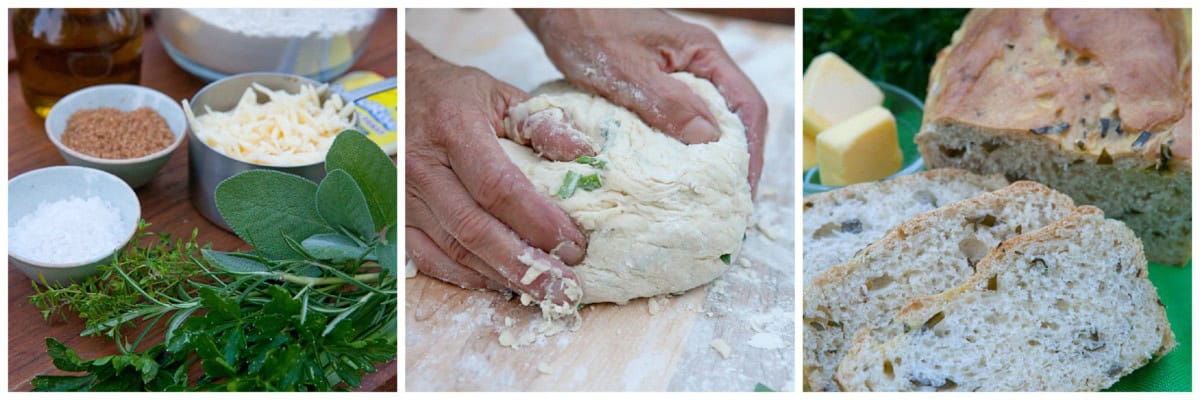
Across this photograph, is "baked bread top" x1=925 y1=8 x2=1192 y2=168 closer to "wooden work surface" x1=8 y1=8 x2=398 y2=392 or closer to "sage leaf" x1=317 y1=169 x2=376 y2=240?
"sage leaf" x1=317 y1=169 x2=376 y2=240

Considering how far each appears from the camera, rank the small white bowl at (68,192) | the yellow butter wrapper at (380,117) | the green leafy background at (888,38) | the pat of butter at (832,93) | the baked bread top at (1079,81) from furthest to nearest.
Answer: the green leafy background at (888,38)
the pat of butter at (832,93)
the yellow butter wrapper at (380,117)
the baked bread top at (1079,81)
the small white bowl at (68,192)

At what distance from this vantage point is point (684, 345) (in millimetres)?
2094

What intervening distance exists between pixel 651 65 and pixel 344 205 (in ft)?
2.59

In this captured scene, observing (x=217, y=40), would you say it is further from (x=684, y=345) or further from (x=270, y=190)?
(x=684, y=345)

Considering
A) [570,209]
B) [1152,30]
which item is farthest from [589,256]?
[1152,30]

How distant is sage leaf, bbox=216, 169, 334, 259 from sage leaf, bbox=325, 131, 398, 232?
0.27 ft

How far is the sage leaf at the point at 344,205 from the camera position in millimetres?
1918

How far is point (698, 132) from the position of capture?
88.5 inches

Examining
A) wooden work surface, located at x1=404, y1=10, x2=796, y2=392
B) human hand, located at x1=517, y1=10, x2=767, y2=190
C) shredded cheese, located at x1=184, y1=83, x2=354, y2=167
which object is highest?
human hand, located at x1=517, y1=10, x2=767, y2=190

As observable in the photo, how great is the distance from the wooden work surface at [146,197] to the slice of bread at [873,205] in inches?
39.8

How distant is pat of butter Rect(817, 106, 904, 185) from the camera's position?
2627mm

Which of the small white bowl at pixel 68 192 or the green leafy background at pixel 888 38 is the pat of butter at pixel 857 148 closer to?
the green leafy background at pixel 888 38

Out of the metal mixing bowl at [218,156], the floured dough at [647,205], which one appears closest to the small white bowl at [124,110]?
the metal mixing bowl at [218,156]

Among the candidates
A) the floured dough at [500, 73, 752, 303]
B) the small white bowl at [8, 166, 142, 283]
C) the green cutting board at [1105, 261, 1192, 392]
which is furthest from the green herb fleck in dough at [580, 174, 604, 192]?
the green cutting board at [1105, 261, 1192, 392]
